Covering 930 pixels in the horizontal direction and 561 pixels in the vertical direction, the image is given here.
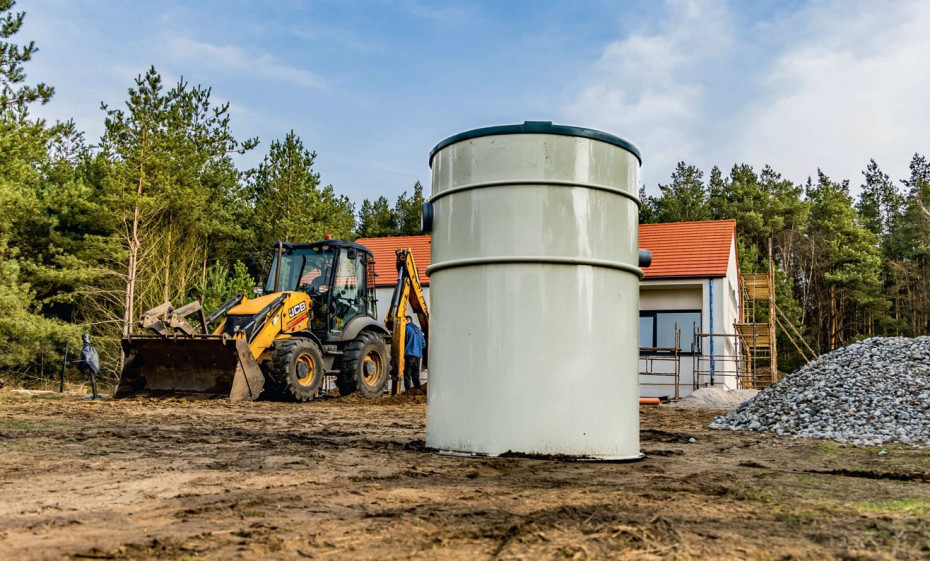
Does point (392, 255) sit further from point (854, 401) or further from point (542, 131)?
point (542, 131)

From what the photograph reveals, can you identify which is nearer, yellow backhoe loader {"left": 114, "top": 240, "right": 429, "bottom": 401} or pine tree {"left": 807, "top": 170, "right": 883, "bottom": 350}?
yellow backhoe loader {"left": 114, "top": 240, "right": 429, "bottom": 401}

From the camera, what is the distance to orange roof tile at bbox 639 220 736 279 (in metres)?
23.1

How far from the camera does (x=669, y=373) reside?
22.5 metres

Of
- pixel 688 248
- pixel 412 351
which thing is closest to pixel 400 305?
pixel 412 351

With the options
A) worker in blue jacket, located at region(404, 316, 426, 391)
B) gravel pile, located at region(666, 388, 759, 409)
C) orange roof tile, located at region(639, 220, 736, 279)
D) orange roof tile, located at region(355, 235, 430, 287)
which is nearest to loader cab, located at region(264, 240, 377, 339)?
worker in blue jacket, located at region(404, 316, 426, 391)

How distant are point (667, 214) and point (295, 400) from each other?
45.7 m

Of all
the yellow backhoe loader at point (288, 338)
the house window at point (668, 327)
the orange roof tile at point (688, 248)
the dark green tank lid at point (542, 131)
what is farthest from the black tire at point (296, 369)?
the house window at point (668, 327)

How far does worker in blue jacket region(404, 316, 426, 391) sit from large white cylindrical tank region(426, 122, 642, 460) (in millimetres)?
10248

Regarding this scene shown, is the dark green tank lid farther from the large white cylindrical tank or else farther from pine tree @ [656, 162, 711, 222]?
pine tree @ [656, 162, 711, 222]

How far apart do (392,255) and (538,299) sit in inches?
899

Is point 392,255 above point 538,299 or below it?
above

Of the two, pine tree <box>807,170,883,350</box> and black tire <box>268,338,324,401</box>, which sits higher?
pine tree <box>807,170,883,350</box>

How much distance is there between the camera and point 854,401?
10938 millimetres

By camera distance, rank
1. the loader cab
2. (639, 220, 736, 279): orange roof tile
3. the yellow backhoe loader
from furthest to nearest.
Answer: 1. (639, 220, 736, 279): orange roof tile
2. the loader cab
3. the yellow backhoe loader
